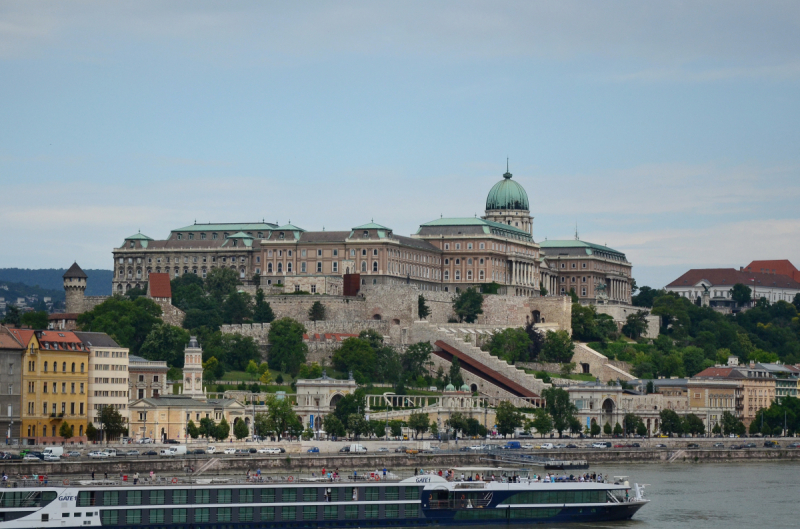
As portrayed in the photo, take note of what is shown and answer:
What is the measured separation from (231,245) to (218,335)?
123ft

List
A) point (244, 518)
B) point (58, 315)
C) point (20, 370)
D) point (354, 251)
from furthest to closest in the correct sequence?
point (354, 251) < point (58, 315) < point (20, 370) < point (244, 518)

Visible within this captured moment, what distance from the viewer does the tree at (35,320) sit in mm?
150500

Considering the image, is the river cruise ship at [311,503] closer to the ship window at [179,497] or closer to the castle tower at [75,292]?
the ship window at [179,497]

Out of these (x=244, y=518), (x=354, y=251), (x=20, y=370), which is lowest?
(x=244, y=518)

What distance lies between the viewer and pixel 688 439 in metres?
145

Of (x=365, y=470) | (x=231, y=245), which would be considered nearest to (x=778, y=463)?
(x=365, y=470)

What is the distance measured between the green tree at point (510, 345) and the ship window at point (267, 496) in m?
79.0

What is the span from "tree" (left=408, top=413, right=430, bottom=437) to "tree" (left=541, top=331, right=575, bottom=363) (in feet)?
118

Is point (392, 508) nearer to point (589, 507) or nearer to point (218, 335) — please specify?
point (589, 507)

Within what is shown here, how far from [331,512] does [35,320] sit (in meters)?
73.7

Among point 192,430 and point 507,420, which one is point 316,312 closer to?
point 507,420

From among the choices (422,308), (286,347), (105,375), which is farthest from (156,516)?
(422,308)

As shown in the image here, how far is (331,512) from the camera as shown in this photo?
85.2 m

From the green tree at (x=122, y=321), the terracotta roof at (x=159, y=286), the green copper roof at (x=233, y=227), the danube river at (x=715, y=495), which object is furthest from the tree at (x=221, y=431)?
the green copper roof at (x=233, y=227)
